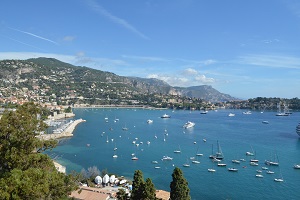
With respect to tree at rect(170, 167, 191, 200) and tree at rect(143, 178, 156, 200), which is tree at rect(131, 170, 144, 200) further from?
tree at rect(170, 167, 191, 200)

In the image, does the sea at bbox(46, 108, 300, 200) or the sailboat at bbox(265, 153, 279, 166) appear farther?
the sailboat at bbox(265, 153, 279, 166)

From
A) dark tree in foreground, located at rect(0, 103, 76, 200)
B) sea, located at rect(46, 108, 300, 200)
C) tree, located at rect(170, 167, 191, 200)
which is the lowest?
sea, located at rect(46, 108, 300, 200)

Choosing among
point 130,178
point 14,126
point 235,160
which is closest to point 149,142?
point 235,160

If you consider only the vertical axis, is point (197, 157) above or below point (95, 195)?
below

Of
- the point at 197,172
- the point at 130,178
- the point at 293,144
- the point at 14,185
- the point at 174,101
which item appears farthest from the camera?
the point at 174,101

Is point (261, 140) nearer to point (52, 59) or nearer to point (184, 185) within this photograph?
point (184, 185)

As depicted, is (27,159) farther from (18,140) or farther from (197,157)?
(197,157)

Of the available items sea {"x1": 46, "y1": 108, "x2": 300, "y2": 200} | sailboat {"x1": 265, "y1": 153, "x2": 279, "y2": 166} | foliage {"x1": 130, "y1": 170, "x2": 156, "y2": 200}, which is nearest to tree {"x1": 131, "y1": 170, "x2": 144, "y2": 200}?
foliage {"x1": 130, "y1": 170, "x2": 156, "y2": 200}

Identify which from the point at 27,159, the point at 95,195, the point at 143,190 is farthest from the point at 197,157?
the point at 27,159
